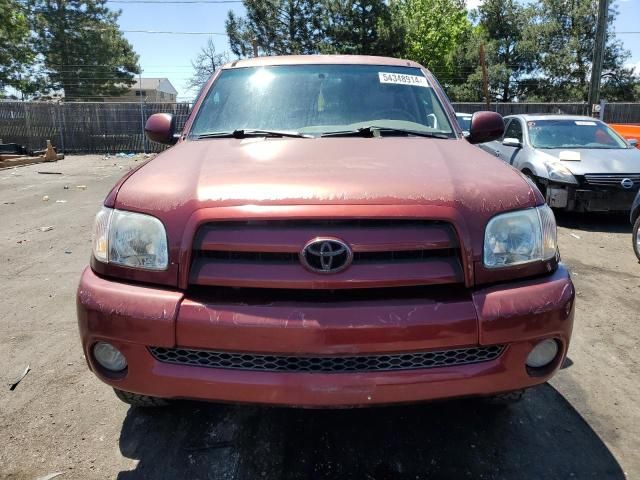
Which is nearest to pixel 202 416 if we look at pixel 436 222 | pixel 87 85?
pixel 436 222

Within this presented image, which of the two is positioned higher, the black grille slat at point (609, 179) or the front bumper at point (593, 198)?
the black grille slat at point (609, 179)

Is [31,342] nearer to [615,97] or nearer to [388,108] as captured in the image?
[388,108]

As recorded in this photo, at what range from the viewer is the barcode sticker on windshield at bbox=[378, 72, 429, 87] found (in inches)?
137

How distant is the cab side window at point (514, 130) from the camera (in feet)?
28.8

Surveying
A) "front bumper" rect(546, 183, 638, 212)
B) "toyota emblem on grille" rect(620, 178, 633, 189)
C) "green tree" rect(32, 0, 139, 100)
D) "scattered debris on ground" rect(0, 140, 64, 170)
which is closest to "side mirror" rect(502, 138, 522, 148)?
"front bumper" rect(546, 183, 638, 212)

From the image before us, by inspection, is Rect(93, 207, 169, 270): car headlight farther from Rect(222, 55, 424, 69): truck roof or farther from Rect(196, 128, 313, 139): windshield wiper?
Rect(222, 55, 424, 69): truck roof

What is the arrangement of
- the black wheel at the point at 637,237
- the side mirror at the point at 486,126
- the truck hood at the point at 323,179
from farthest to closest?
the black wheel at the point at 637,237 < the side mirror at the point at 486,126 < the truck hood at the point at 323,179

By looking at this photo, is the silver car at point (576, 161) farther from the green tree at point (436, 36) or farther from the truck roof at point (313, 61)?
the green tree at point (436, 36)

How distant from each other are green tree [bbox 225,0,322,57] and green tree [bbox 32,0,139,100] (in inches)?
447

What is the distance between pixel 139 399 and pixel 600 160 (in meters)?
7.29

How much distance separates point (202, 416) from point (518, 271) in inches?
68.4

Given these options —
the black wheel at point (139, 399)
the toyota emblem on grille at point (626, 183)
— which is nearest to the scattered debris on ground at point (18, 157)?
the black wheel at point (139, 399)

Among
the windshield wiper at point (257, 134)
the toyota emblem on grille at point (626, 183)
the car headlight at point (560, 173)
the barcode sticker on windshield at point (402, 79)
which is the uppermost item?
the barcode sticker on windshield at point (402, 79)

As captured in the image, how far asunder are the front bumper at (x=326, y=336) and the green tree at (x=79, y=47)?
49.0 meters
